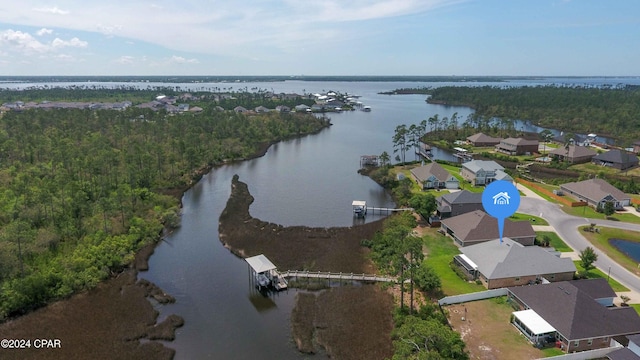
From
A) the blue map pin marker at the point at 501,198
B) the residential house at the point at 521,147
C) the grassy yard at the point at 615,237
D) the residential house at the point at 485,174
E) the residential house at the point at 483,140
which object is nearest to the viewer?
the blue map pin marker at the point at 501,198

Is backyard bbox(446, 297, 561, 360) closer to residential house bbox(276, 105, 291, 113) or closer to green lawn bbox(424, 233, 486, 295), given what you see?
green lawn bbox(424, 233, 486, 295)

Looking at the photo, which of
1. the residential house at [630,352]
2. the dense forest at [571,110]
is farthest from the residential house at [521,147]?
the residential house at [630,352]

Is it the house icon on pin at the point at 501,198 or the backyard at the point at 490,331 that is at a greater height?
the house icon on pin at the point at 501,198

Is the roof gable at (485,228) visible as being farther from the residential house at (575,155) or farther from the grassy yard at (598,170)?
the residential house at (575,155)

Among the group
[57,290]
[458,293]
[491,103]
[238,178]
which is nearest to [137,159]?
[238,178]

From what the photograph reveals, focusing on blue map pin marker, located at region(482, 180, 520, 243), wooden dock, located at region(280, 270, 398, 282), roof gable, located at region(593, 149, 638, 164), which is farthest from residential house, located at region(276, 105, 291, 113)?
blue map pin marker, located at region(482, 180, 520, 243)

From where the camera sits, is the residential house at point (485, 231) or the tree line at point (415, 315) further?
the residential house at point (485, 231)

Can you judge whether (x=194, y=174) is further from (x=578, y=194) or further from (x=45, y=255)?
(x=578, y=194)
